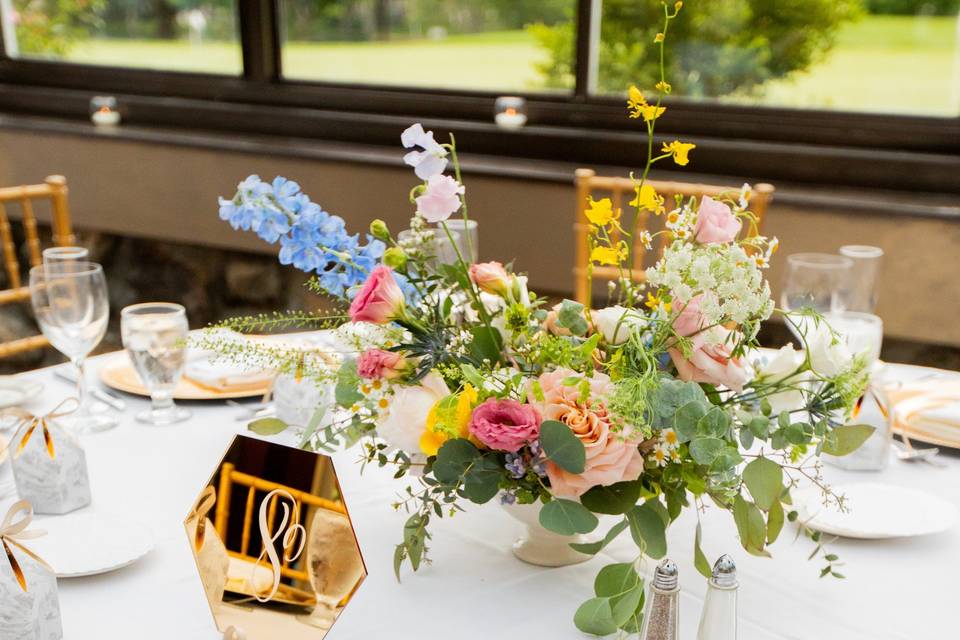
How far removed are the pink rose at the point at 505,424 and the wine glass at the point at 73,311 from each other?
0.67m

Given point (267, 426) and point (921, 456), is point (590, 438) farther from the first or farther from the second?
point (921, 456)

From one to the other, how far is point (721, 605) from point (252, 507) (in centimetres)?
38

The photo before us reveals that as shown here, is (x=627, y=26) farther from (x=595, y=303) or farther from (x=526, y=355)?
(x=526, y=355)

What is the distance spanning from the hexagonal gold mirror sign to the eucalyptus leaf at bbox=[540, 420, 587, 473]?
17cm

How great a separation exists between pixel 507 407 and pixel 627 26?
81.4 inches

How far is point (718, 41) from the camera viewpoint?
102 inches

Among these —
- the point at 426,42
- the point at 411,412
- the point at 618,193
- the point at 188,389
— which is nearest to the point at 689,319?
the point at 411,412

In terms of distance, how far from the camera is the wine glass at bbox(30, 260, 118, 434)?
1321mm

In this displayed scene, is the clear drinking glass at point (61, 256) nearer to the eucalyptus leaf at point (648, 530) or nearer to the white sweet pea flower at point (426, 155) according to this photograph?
the white sweet pea flower at point (426, 155)

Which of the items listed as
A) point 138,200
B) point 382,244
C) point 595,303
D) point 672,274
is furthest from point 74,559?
point 138,200

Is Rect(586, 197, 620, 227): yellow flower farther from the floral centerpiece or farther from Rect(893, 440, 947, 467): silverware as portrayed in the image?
Rect(893, 440, 947, 467): silverware

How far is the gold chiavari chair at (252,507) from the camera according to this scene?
0.83 m

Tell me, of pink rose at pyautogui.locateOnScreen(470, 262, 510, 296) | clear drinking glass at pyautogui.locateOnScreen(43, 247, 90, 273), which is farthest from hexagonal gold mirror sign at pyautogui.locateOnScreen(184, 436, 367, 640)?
clear drinking glass at pyautogui.locateOnScreen(43, 247, 90, 273)

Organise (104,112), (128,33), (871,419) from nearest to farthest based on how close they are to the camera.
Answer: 1. (871,419)
2. (104,112)
3. (128,33)
